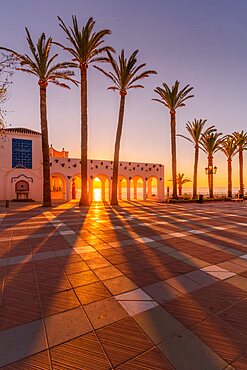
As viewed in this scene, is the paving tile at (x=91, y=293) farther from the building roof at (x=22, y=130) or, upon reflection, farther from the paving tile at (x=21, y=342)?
the building roof at (x=22, y=130)

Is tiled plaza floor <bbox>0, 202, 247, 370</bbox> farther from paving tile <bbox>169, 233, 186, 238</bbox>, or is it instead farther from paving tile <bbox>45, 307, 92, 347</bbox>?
paving tile <bbox>169, 233, 186, 238</bbox>

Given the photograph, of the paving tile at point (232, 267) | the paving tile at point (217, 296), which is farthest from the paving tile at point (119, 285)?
the paving tile at point (232, 267)

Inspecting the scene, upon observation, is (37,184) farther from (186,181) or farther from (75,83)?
(186,181)

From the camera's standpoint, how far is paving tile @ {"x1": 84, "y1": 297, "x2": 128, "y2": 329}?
109 inches

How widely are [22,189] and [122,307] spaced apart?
81.2 feet

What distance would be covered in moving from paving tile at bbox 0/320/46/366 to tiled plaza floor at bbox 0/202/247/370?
0.01 metres

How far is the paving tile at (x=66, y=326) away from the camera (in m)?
2.45

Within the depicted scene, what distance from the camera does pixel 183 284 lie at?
3.88m

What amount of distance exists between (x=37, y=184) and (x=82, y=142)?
999cm

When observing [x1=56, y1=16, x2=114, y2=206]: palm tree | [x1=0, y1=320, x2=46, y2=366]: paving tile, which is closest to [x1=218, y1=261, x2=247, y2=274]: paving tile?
[x1=0, y1=320, x2=46, y2=366]: paving tile

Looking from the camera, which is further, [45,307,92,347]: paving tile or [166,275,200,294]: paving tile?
[166,275,200,294]: paving tile

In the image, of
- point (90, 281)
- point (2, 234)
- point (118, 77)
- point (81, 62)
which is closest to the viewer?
point (90, 281)

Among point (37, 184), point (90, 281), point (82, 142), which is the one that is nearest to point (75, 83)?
point (82, 142)

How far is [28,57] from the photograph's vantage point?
1738cm
